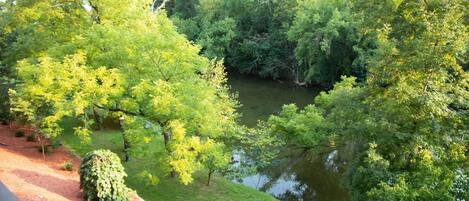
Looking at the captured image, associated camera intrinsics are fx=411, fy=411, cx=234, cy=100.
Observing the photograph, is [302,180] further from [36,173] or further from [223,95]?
[36,173]

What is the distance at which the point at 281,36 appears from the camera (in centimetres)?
4041

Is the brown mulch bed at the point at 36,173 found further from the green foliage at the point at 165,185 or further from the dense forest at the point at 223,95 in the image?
the green foliage at the point at 165,185

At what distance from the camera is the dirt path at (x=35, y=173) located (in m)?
11.8

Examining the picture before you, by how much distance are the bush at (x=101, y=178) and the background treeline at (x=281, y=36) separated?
23.4 metres

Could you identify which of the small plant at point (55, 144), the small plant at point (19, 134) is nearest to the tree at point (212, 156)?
the small plant at point (55, 144)

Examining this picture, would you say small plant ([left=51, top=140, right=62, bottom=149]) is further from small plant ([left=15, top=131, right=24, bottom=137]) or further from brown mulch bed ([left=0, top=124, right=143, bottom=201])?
small plant ([left=15, top=131, right=24, bottom=137])

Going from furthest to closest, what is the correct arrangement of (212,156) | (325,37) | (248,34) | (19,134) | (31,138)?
1. (248,34)
2. (325,37)
3. (19,134)
4. (31,138)
5. (212,156)

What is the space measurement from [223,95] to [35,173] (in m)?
8.87

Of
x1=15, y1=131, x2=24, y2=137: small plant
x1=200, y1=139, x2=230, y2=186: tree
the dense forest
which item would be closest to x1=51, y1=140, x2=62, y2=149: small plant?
the dense forest

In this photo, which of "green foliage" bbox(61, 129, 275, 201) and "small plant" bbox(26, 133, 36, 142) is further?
"small plant" bbox(26, 133, 36, 142)

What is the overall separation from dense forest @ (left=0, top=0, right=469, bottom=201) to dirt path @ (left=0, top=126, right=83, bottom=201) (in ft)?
3.98

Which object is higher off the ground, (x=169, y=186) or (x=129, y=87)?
(x=129, y=87)

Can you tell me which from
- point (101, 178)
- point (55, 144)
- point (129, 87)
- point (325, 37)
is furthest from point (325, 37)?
point (101, 178)

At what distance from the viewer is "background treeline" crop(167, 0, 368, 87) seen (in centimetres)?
3344
